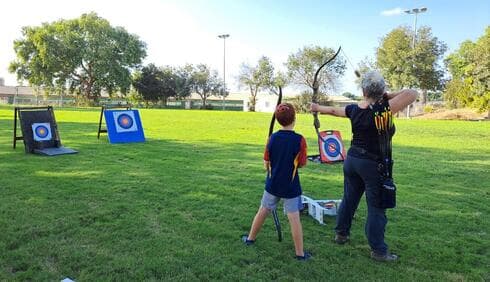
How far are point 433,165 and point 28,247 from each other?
24.7ft

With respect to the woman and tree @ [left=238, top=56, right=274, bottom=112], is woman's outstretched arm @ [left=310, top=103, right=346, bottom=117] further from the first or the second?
tree @ [left=238, top=56, right=274, bottom=112]

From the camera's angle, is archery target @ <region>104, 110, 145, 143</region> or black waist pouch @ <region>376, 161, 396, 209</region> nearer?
black waist pouch @ <region>376, 161, 396, 209</region>

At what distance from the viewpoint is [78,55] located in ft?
163

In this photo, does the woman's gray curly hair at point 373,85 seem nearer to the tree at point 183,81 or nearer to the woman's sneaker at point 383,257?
the woman's sneaker at point 383,257

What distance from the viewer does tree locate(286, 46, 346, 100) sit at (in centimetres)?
6144

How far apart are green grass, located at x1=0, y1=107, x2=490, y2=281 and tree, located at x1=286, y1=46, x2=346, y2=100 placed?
183ft

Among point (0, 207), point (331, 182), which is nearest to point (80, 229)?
point (0, 207)

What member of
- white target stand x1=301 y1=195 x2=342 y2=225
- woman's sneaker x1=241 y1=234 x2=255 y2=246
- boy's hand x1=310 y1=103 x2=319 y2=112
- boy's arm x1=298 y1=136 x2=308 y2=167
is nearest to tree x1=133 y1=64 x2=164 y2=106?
white target stand x1=301 y1=195 x2=342 y2=225

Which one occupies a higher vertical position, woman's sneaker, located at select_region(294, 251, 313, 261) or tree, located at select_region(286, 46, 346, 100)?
tree, located at select_region(286, 46, 346, 100)

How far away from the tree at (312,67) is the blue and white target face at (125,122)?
52.3 m

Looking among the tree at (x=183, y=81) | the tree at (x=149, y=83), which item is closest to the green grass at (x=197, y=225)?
the tree at (x=149, y=83)

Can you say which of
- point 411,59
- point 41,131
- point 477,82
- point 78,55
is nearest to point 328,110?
point 41,131

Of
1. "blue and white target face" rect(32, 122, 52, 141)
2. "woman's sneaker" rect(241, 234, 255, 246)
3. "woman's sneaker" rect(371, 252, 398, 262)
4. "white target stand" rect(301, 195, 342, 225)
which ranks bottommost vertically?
"woman's sneaker" rect(371, 252, 398, 262)

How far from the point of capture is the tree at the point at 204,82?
232 feet
